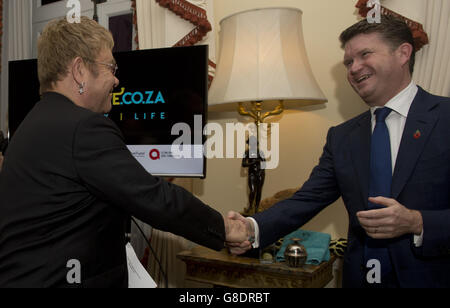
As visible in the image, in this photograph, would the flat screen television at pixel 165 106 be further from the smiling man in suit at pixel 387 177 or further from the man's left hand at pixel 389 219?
the man's left hand at pixel 389 219

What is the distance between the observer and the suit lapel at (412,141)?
5.05 feet

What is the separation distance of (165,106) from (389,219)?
1459 millimetres

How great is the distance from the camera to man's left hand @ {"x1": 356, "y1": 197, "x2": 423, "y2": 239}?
4.47ft

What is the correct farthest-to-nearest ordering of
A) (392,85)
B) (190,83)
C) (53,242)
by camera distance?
1. (190,83)
2. (392,85)
3. (53,242)

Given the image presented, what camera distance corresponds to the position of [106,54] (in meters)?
1.52

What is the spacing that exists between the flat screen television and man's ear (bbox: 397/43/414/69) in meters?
1.03

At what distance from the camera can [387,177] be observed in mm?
1604

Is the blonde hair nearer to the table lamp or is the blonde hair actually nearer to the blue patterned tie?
the table lamp

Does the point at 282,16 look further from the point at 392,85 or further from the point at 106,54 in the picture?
the point at 106,54

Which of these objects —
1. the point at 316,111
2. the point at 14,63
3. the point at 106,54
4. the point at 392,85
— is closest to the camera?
the point at 106,54

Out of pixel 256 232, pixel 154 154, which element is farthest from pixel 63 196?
pixel 154 154

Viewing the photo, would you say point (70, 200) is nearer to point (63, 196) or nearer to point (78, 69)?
point (63, 196)
